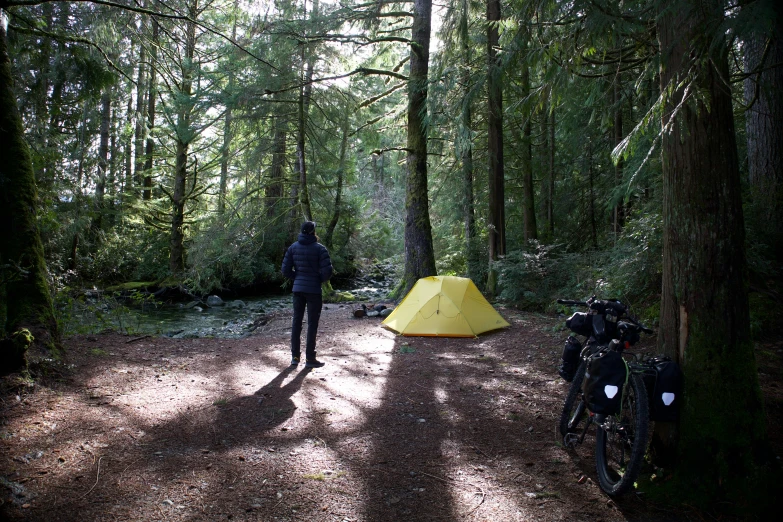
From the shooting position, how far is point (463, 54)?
11.4 meters

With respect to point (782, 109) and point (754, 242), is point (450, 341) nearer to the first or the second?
point (754, 242)

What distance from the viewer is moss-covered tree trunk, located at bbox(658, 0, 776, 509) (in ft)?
9.99

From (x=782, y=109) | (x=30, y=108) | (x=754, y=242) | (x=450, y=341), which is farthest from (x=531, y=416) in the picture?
(x=30, y=108)

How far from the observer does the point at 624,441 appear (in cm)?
304

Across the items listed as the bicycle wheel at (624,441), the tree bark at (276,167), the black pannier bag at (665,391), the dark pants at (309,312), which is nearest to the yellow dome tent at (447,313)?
the dark pants at (309,312)

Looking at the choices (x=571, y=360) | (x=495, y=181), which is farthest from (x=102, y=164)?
(x=571, y=360)

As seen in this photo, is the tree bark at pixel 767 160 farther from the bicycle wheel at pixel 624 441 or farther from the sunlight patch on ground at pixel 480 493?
the sunlight patch on ground at pixel 480 493

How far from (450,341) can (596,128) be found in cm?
714

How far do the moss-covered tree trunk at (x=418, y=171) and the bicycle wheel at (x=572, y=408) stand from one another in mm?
7961

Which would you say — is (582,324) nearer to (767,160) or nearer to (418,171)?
(767,160)

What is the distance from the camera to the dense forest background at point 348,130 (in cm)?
590

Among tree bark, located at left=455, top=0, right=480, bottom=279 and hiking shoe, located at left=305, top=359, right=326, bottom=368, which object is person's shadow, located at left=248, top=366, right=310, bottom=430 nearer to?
hiking shoe, located at left=305, top=359, right=326, bottom=368

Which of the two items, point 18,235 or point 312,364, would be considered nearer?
point 18,235

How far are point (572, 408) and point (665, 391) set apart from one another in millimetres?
934
